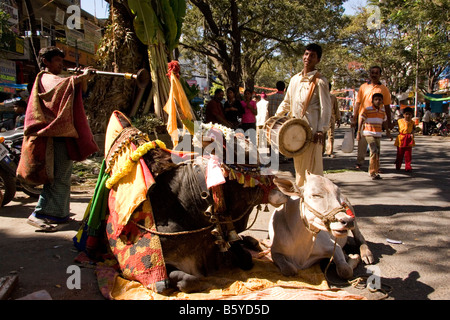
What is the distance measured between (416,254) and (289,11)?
626 inches

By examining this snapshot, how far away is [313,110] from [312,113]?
0.12 ft

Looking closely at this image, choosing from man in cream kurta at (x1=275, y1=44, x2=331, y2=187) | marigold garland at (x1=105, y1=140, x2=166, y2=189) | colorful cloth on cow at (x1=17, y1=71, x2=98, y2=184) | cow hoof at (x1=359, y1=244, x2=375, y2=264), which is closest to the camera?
marigold garland at (x1=105, y1=140, x2=166, y2=189)

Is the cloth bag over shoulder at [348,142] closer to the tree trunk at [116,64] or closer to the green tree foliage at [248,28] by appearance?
the tree trunk at [116,64]

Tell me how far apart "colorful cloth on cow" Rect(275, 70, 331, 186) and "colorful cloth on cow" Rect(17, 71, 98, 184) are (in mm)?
2537

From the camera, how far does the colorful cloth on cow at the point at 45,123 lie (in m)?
3.84

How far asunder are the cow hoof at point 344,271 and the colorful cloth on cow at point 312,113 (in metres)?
1.31

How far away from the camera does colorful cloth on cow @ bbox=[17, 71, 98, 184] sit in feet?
12.6

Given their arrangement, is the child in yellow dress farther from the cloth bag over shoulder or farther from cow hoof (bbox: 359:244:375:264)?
cow hoof (bbox: 359:244:375:264)

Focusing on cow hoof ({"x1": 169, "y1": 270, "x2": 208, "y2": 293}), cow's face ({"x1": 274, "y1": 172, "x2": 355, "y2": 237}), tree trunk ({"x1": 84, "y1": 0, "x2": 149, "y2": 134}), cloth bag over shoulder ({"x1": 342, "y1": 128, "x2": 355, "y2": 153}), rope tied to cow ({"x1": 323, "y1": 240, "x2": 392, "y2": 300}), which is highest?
tree trunk ({"x1": 84, "y1": 0, "x2": 149, "y2": 134})

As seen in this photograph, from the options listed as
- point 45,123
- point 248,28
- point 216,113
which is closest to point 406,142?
point 216,113

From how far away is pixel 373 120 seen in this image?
24.4 ft

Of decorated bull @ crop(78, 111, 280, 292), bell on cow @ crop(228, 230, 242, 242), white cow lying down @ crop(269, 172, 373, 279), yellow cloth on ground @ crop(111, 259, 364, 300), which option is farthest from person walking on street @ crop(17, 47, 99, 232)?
white cow lying down @ crop(269, 172, 373, 279)

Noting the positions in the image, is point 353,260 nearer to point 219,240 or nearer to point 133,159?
point 219,240

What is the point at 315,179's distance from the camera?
9.42 ft
